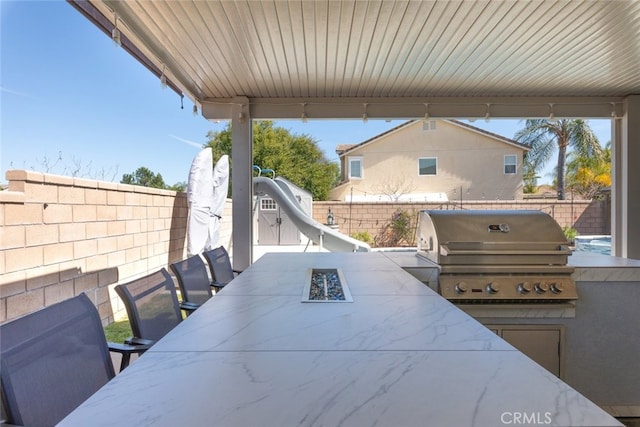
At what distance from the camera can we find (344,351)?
3.17 feet

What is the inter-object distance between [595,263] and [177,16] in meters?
3.30

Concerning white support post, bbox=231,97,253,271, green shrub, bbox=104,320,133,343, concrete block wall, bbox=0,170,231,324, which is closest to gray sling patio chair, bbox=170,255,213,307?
concrete block wall, bbox=0,170,231,324

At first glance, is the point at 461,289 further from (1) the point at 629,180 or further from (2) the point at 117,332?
(1) the point at 629,180

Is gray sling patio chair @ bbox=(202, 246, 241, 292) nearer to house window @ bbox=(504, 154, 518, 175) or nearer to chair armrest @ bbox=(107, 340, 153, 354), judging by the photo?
chair armrest @ bbox=(107, 340, 153, 354)

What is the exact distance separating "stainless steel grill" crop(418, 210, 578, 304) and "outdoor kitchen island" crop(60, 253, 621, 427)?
2.79 ft

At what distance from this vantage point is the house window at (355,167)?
490 inches

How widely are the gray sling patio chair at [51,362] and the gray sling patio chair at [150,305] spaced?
251 mm

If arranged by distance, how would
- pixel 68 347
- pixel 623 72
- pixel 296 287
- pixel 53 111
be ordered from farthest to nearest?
pixel 53 111
pixel 623 72
pixel 296 287
pixel 68 347

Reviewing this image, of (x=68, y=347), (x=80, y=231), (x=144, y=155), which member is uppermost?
(x=144, y=155)

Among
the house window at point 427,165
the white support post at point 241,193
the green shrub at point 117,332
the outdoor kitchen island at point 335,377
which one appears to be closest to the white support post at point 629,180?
the outdoor kitchen island at point 335,377

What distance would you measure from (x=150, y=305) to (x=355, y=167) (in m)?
11.2

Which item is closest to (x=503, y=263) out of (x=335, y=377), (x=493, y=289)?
(x=493, y=289)

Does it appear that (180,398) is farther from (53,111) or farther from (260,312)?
(53,111)

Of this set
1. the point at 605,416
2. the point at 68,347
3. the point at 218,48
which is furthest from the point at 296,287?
the point at 218,48
